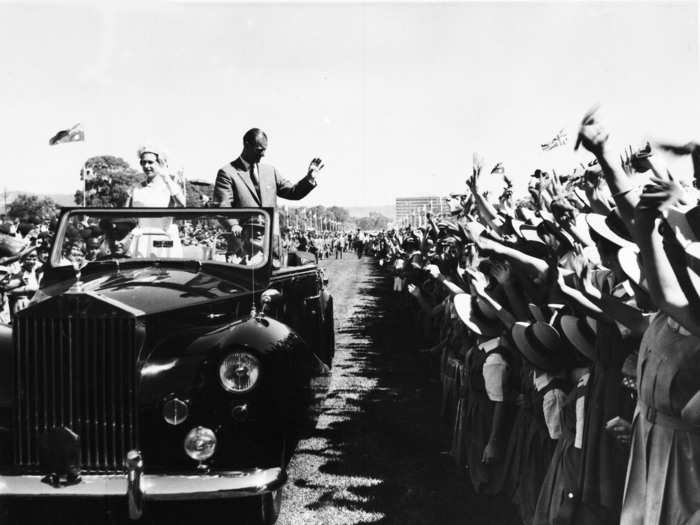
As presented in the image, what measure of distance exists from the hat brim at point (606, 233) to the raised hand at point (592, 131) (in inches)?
27.4

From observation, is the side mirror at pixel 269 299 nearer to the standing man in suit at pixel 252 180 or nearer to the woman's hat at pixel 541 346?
the standing man in suit at pixel 252 180

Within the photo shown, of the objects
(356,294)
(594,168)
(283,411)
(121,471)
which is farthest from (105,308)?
(356,294)

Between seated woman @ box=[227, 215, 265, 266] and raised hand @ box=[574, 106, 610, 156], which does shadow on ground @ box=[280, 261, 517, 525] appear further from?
raised hand @ box=[574, 106, 610, 156]

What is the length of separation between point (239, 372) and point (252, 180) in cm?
266

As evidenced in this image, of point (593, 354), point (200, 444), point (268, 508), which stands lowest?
point (268, 508)

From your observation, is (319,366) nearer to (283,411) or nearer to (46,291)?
(283,411)

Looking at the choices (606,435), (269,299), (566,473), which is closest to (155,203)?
(269,299)

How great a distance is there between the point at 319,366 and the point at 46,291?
1.92 metres

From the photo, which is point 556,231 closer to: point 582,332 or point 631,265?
point 582,332

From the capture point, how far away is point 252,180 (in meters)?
5.68

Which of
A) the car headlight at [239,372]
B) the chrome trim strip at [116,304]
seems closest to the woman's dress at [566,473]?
the car headlight at [239,372]

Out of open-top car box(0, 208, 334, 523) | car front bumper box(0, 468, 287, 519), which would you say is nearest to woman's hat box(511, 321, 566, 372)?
open-top car box(0, 208, 334, 523)

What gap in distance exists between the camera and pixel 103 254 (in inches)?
182

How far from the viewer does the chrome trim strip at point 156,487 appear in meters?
3.08
